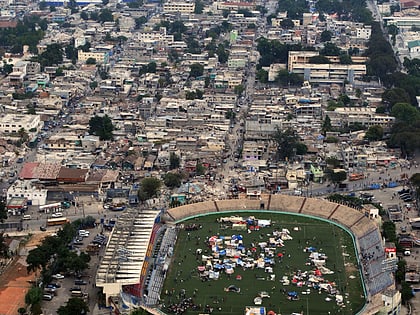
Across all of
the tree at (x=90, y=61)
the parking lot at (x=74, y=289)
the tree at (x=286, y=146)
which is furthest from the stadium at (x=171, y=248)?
the tree at (x=90, y=61)

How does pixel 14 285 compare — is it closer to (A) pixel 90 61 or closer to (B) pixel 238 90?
(B) pixel 238 90

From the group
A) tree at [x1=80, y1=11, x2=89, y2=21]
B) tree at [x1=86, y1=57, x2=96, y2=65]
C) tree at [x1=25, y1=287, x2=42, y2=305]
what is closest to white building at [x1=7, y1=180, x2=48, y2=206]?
tree at [x1=25, y1=287, x2=42, y2=305]

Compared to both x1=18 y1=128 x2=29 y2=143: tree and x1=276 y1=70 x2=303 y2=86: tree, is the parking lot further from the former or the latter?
x1=276 y1=70 x2=303 y2=86: tree

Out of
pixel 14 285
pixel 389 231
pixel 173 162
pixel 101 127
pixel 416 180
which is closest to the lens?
pixel 14 285

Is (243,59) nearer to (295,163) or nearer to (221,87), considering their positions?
(221,87)

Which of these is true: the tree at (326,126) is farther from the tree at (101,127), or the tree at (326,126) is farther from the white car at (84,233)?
the white car at (84,233)

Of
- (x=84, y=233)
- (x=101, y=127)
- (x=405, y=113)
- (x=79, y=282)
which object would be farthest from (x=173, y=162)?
(x=405, y=113)
